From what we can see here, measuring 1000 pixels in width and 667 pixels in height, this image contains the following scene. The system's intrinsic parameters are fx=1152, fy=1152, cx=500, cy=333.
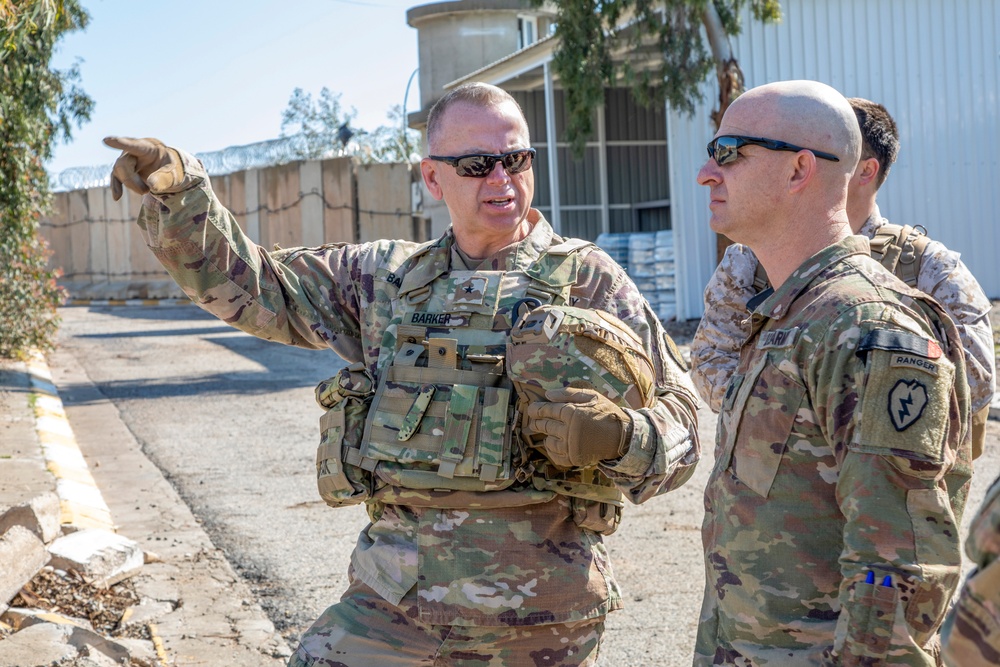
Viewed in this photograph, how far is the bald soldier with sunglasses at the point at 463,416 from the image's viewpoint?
2.67 metres

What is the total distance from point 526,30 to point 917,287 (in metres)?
27.0

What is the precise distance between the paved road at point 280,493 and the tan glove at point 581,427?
6.38ft

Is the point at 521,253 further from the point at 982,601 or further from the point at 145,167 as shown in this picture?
the point at 982,601

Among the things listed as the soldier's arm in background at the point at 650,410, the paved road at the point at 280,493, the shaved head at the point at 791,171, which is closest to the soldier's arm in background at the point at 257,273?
the soldier's arm in background at the point at 650,410

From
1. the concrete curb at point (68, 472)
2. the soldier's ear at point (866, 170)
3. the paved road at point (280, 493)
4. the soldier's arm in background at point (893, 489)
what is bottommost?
the paved road at point (280, 493)

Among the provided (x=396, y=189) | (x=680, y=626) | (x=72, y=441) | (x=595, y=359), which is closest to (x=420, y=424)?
(x=595, y=359)

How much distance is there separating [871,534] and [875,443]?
0.49 ft

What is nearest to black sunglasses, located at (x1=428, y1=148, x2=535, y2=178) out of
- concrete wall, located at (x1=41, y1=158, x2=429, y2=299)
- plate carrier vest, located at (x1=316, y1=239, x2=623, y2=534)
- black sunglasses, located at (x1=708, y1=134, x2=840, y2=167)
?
plate carrier vest, located at (x1=316, y1=239, x2=623, y2=534)

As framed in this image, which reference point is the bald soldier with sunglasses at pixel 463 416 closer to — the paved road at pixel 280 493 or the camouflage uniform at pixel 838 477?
the camouflage uniform at pixel 838 477

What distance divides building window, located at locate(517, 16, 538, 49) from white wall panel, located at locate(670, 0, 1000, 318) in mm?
13036

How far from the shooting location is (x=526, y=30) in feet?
95.9

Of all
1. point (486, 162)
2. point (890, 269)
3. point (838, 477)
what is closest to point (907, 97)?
point (890, 269)

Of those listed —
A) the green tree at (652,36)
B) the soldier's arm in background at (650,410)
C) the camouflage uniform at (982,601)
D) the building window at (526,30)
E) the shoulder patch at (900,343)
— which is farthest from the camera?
the building window at (526,30)

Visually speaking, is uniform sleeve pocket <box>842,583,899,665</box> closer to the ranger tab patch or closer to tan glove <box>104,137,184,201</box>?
the ranger tab patch
